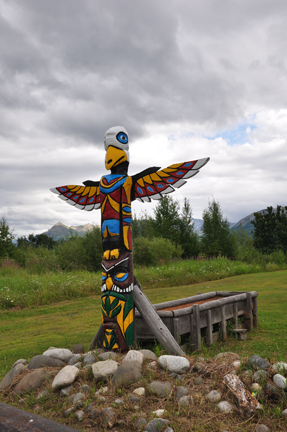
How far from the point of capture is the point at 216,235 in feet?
91.7

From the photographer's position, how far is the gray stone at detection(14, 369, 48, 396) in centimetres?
436

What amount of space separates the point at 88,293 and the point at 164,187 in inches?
348

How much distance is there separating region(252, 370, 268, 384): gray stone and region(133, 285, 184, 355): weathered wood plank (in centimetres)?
150

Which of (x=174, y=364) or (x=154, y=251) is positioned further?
(x=154, y=251)

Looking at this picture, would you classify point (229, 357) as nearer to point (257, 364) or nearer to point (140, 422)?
point (257, 364)

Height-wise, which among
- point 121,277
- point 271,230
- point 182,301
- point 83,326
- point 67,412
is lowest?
point 83,326

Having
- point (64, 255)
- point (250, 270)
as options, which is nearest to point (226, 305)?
point (250, 270)

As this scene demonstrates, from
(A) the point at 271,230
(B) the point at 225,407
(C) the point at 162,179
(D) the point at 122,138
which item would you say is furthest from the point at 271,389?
(A) the point at 271,230

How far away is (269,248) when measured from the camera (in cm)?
3347

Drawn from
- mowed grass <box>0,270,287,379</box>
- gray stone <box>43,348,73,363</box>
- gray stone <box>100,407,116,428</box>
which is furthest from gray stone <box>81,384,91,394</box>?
mowed grass <box>0,270,287,379</box>

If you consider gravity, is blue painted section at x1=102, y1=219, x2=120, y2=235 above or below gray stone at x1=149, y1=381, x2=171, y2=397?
above

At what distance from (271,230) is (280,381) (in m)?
32.6

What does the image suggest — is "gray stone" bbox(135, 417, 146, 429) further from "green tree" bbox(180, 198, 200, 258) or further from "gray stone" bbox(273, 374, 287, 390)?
"green tree" bbox(180, 198, 200, 258)

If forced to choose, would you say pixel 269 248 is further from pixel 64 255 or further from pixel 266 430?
pixel 266 430
